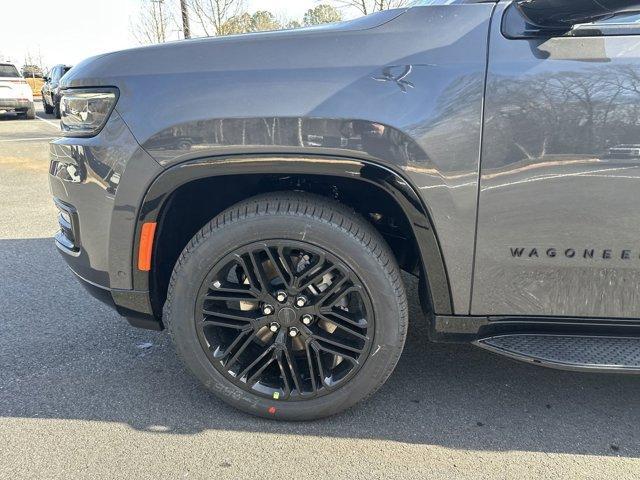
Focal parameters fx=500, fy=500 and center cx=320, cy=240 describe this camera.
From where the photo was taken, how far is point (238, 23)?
622 inches

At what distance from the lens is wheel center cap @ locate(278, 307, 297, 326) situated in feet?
7.17

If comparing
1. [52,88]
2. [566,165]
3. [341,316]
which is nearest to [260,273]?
[341,316]

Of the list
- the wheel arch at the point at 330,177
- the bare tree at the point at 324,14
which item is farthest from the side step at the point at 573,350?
the bare tree at the point at 324,14

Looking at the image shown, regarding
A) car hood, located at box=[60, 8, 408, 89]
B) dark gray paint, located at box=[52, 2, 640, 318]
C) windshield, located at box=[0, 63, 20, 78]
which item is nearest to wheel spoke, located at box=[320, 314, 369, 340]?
dark gray paint, located at box=[52, 2, 640, 318]

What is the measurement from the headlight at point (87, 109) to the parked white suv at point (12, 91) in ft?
54.8

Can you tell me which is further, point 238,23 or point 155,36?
point 155,36

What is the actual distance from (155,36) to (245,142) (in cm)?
1992

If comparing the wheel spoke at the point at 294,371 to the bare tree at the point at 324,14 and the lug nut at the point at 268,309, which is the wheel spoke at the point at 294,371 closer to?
the lug nut at the point at 268,309

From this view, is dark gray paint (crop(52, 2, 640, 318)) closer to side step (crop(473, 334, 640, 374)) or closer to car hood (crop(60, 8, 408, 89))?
car hood (crop(60, 8, 408, 89))

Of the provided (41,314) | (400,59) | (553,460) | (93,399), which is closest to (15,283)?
(41,314)

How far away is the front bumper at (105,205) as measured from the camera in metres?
2.06

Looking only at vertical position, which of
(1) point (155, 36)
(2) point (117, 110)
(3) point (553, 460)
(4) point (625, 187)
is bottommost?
(3) point (553, 460)

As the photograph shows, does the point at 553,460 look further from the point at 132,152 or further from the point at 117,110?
the point at 117,110

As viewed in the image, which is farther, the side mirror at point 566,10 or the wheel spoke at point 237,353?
the wheel spoke at point 237,353
